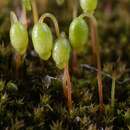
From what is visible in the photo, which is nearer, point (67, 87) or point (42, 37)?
point (42, 37)

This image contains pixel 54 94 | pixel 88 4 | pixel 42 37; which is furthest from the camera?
pixel 54 94

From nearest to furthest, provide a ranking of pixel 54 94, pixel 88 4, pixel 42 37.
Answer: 1. pixel 42 37
2. pixel 88 4
3. pixel 54 94

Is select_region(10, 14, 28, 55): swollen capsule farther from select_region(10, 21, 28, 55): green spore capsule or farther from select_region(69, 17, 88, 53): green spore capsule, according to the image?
select_region(69, 17, 88, 53): green spore capsule

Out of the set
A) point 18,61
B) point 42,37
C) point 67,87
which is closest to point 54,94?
point 67,87

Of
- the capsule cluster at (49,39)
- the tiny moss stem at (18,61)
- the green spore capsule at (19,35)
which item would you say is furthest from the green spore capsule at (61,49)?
the tiny moss stem at (18,61)

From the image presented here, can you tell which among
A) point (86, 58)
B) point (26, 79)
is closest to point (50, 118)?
point (26, 79)

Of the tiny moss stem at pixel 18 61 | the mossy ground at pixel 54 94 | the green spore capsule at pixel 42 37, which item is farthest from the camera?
the tiny moss stem at pixel 18 61

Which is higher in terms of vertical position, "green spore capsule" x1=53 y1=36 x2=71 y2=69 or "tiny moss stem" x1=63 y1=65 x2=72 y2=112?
"green spore capsule" x1=53 y1=36 x2=71 y2=69

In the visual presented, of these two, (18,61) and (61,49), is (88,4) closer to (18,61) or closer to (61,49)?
(61,49)

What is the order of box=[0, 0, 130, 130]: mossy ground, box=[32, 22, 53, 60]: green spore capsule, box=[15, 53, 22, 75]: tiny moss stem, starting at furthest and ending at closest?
box=[15, 53, 22, 75]: tiny moss stem, box=[0, 0, 130, 130]: mossy ground, box=[32, 22, 53, 60]: green spore capsule

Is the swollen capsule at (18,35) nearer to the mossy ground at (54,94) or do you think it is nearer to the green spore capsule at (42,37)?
the green spore capsule at (42,37)

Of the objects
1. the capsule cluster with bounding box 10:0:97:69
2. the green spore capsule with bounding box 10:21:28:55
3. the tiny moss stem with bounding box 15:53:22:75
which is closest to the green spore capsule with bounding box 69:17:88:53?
the capsule cluster with bounding box 10:0:97:69
